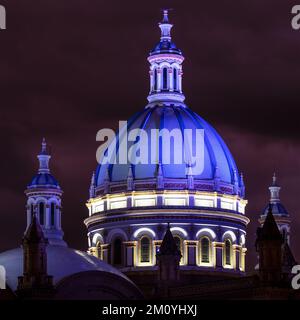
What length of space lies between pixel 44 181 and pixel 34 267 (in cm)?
2118

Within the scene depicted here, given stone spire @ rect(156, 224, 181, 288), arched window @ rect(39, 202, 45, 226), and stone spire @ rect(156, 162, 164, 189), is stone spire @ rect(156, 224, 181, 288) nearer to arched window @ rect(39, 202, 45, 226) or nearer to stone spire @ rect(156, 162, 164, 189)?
stone spire @ rect(156, 162, 164, 189)

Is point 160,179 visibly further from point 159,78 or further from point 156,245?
point 159,78

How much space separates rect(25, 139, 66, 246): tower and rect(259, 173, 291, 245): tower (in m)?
18.5

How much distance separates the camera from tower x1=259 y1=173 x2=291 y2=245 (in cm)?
13288

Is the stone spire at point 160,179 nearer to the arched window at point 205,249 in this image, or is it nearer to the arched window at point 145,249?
the arched window at point 145,249

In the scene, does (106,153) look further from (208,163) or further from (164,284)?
(164,284)

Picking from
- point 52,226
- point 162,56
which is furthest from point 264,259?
point 162,56

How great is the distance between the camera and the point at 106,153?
130250 millimetres

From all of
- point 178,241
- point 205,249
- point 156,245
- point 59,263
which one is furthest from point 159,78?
point 59,263

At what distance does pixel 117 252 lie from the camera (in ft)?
420

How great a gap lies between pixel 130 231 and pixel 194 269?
6.08 meters

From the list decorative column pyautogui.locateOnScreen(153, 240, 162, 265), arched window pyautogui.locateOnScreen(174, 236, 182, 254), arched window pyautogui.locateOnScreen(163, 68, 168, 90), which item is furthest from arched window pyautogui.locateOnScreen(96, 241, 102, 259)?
arched window pyautogui.locateOnScreen(163, 68, 168, 90)

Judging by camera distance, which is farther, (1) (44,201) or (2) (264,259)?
(1) (44,201)

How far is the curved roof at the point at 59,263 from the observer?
104875mm
